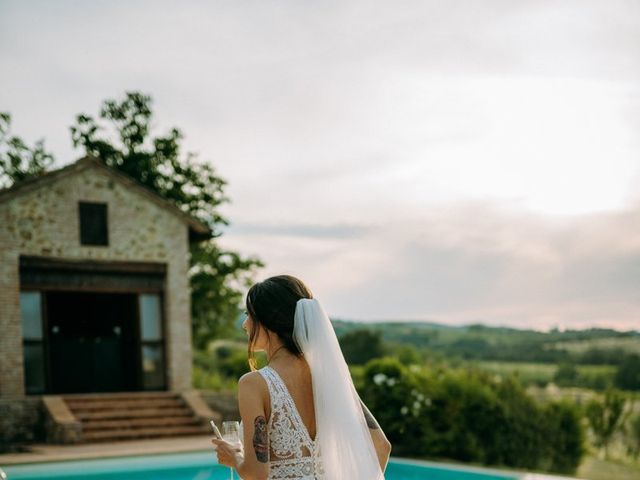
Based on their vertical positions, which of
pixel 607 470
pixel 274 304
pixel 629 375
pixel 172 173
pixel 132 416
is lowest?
pixel 629 375

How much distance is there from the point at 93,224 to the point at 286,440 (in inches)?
577

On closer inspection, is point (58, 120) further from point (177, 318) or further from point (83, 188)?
point (177, 318)

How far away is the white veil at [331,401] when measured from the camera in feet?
9.66

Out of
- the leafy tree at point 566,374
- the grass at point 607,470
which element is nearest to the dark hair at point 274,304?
the grass at point 607,470

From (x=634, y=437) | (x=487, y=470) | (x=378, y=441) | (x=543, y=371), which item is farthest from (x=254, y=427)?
(x=543, y=371)

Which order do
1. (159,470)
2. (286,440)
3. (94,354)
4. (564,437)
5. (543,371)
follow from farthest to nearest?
(543,371)
(94,354)
(564,437)
(159,470)
(286,440)

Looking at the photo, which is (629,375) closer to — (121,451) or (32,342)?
(32,342)

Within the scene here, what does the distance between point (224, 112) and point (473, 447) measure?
7697 millimetres

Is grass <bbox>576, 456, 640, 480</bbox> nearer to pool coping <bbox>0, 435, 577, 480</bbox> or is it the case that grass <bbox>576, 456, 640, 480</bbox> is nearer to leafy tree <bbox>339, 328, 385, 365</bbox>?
pool coping <bbox>0, 435, 577, 480</bbox>

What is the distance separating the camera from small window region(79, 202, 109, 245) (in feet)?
54.7

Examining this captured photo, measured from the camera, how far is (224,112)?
1558 cm

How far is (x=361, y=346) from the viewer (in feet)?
116

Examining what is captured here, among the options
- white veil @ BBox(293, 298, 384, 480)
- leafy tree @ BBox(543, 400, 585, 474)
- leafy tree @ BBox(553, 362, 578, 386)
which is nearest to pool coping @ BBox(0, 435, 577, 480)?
leafy tree @ BBox(543, 400, 585, 474)

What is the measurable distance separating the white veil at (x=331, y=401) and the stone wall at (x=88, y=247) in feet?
44.6
